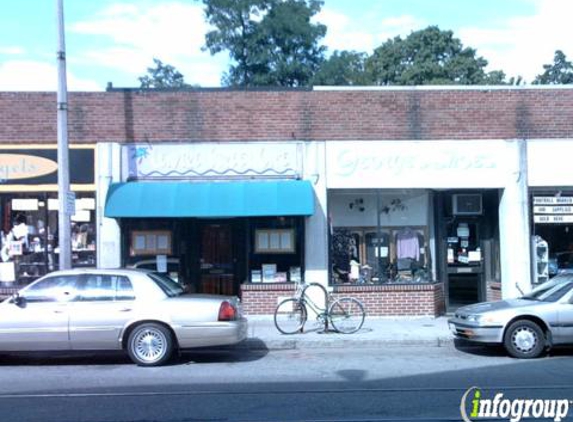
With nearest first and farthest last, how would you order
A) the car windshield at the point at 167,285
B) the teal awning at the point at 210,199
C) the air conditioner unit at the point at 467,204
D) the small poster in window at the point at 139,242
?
the car windshield at the point at 167,285
the teal awning at the point at 210,199
the small poster in window at the point at 139,242
the air conditioner unit at the point at 467,204

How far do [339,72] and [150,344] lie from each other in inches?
1466

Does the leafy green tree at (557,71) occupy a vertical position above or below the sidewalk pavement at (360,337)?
above

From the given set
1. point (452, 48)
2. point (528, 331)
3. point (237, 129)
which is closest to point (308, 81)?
point (452, 48)

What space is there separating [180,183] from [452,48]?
3634cm

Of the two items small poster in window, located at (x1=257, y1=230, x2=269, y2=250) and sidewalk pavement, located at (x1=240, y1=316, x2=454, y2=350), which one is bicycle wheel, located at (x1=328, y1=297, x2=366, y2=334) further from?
small poster in window, located at (x1=257, y1=230, x2=269, y2=250)

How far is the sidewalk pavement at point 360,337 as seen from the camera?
44.0 ft

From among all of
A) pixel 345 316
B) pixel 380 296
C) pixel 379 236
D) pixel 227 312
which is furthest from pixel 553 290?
pixel 227 312

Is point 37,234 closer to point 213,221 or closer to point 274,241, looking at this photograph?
point 213,221

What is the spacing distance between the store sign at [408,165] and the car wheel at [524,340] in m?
5.40

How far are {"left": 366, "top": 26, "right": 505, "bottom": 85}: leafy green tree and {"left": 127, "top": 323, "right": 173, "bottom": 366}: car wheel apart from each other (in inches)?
1489

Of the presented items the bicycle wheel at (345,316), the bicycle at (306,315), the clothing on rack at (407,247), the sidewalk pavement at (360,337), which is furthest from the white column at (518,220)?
the bicycle at (306,315)

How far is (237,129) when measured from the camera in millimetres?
16781

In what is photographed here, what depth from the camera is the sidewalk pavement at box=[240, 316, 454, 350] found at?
528 inches

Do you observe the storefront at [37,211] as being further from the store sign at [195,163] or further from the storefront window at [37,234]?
the store sign at [195,163]
